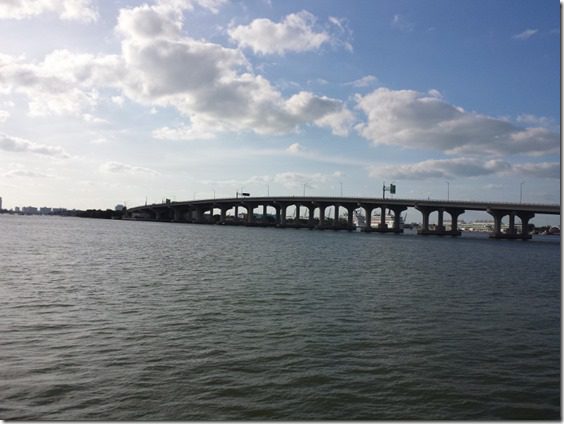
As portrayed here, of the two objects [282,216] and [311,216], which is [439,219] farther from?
[282,216]

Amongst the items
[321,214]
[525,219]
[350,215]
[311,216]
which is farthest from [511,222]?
[311,216]

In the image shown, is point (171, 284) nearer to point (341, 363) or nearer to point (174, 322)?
point (174, 322)

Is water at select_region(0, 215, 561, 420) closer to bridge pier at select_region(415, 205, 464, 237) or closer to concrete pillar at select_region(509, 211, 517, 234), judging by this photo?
concrete pillar at select_region(509, 211, 517, 234)

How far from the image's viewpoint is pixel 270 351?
13.6m

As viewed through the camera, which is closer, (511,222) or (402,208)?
(511,222)

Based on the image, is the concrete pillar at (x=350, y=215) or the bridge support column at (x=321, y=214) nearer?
the concrete pillar at (x=350, y=215)

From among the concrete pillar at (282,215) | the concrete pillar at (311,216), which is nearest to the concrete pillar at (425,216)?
the concrete pillar at (311,216)

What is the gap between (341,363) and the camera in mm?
12656

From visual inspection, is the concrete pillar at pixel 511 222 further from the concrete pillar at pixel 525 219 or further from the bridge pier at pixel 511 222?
the concrete pillar at pixel 525 219

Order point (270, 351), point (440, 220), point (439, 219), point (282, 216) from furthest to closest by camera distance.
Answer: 1. point (282, 216)
2. point (440, 220)
3. point (439, 219)
4. point (270, 351)

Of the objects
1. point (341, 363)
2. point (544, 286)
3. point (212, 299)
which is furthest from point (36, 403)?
point (544, 286)

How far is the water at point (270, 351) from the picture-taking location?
9.84m

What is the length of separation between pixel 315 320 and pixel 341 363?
5.11m


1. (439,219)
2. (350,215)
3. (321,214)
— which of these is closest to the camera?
(439,219)
